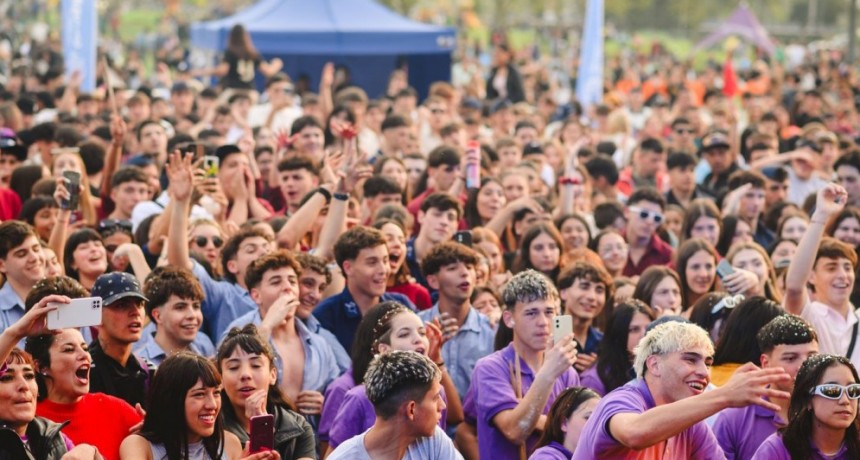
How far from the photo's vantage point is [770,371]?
4852mm

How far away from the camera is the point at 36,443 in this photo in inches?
223

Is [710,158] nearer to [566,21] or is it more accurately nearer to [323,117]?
[323,117]

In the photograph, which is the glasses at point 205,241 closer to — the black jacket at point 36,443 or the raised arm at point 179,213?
the raised arm at point 179,213

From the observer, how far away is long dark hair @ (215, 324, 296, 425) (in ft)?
20.6

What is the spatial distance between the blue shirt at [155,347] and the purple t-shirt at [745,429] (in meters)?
2.45

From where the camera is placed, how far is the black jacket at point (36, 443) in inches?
217

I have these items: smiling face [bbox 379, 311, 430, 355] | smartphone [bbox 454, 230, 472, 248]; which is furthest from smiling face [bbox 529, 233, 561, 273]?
smiling face [bbox 379, 311, 430, 355]

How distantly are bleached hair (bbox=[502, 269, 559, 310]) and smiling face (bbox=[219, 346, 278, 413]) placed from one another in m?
1.42

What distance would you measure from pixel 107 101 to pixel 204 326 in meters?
10.3

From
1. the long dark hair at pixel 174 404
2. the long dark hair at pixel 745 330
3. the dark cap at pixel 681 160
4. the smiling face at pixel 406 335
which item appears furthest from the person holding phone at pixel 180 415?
the dark cap at pixel 681 160

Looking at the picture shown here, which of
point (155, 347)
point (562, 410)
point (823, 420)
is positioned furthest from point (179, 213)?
point (823, 420)

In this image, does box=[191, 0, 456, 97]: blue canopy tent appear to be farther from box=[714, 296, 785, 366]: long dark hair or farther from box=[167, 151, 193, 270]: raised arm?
box=[714, 296, 785, 366]: long dark hair

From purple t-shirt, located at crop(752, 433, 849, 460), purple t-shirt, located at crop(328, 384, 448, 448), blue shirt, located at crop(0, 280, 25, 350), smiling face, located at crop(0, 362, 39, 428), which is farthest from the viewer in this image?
blue shirt, located at crop(0, 280, 25, 350)

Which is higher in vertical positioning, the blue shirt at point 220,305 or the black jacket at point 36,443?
the black jacket at point 36,443
